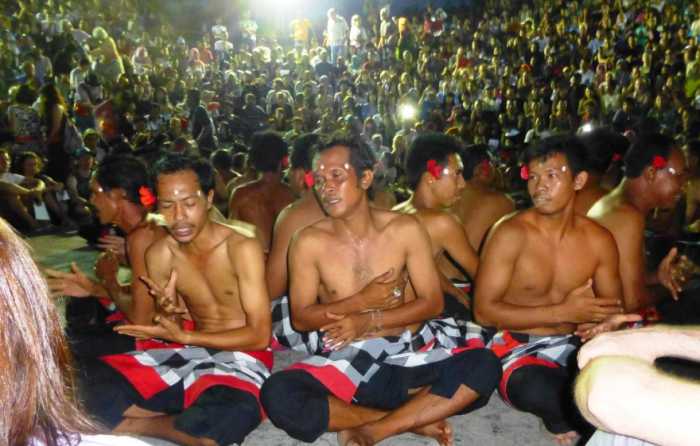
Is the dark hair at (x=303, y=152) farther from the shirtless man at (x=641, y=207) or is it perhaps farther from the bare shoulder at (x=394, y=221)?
the shirtless man at (x=641, y=207)

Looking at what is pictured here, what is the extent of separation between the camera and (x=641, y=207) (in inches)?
176

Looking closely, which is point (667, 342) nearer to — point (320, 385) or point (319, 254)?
point (320, 385)

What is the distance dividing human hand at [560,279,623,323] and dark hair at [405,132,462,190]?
1480 millimetres

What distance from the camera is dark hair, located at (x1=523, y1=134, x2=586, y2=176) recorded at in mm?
3715

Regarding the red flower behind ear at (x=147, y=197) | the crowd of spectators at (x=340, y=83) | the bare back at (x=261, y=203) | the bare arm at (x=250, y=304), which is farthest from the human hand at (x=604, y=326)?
the crowd of spectators at (x=340, y=83)

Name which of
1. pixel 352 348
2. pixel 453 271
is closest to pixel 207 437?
pixel 352 348

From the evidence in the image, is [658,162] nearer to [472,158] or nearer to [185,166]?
[472,158]

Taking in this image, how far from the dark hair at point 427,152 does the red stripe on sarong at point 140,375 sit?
227cm

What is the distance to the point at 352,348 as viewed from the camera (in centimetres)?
351

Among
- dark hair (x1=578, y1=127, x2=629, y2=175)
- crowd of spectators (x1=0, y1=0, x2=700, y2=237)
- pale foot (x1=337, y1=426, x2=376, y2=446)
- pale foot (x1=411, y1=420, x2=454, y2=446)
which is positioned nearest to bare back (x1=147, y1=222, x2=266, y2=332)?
pale foot (x1=337, y1=426, x2=376, y2=446)

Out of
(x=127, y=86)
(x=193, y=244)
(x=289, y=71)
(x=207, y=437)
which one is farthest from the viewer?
(x=289, y=71)

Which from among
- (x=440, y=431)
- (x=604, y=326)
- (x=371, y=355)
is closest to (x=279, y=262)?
(x=371, y=355)

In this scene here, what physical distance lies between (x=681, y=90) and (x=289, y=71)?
11.4m

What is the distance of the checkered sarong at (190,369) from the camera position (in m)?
3.30
